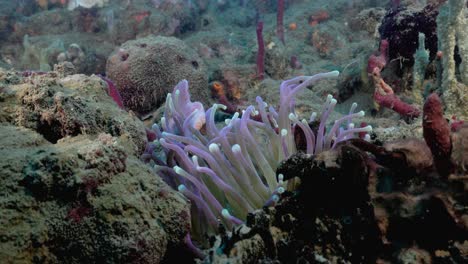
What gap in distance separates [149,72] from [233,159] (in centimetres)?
310

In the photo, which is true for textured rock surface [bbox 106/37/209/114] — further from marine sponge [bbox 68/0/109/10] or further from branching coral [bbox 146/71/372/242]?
marine sponge [bbox 68/0/109/10]

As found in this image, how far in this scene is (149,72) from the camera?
15.4ft

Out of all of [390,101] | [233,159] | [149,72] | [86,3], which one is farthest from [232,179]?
[86,3]

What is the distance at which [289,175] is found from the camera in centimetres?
166

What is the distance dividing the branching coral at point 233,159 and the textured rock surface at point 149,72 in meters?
2.36

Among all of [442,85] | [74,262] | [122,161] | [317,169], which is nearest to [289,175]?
[317,169]

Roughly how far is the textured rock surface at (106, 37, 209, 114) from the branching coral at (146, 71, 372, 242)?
93.0 inches

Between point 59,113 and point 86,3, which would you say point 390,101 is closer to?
point 59,113

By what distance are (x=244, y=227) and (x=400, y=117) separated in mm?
2527

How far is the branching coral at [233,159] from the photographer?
1.91 m

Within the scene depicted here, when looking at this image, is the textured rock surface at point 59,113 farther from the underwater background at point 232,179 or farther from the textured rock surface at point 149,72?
the textured rock surface at point 149,72

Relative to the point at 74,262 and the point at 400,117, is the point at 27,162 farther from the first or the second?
the point at 400,117

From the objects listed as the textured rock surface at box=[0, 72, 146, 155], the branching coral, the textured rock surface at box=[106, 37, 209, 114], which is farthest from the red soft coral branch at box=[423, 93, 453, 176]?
the textured rock surface at box=[106, 37, 209, 114]

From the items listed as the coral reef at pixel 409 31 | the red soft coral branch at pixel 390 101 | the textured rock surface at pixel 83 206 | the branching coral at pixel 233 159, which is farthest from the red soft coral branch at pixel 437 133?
the coral reef at pixel 409 31
